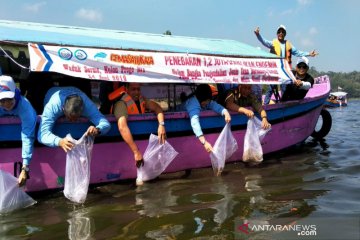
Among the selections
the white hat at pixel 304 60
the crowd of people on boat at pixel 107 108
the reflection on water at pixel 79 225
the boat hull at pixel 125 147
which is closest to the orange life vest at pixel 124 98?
the crowd of people on boat at pixel 107 108

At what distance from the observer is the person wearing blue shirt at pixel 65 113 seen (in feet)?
14.7

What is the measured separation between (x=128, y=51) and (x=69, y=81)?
3.07ft

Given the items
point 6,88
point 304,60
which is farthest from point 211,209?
point 304,60

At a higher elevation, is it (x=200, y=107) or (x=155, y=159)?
(x=200, y=107)

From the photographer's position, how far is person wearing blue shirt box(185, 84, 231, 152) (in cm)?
559

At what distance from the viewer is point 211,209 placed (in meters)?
4.37

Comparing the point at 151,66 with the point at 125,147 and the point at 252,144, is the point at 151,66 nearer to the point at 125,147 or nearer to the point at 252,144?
the point at 125,147

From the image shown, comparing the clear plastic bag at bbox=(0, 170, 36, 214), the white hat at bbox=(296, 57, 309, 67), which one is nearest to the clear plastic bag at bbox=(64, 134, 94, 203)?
the clear plastic bag at bbox=(0, 170, 36, 214)

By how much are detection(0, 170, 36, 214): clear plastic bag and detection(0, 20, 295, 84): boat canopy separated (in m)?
1.28

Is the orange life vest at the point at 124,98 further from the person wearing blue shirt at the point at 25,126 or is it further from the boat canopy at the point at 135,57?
the person wearing blue shirt at the point at 25,126

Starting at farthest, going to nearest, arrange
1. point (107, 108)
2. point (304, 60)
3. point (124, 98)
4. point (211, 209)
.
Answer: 1. point (304, 60)
2. point (107, 108)
3. point (124, 98)
4. point (211, 209)

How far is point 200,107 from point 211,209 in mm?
1938

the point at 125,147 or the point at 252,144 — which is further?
the point at 252,144

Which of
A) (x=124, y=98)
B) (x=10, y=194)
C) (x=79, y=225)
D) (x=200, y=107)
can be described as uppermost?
(x=124, y=98)
